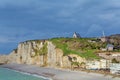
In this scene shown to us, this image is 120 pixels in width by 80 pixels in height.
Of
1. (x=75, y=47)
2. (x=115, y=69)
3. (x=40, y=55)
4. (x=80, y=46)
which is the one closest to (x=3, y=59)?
(x=40, y=55)

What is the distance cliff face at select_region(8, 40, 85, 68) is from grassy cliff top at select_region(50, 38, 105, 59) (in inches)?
47.4

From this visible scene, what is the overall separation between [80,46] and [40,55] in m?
17.1

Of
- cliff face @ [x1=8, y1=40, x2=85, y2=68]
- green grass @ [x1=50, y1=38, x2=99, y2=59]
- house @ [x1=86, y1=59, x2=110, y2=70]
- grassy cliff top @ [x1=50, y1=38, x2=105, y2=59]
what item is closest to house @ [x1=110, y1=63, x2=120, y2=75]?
house @ [x1=86, y1=59, x2=110, y2=70]

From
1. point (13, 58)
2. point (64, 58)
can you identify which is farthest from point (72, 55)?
point (13, 58)

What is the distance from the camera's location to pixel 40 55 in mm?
97188

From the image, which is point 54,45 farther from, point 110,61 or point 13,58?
point 13,58

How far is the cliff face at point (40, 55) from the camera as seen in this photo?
3244 inches

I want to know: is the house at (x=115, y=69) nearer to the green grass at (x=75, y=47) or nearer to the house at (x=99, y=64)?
the house at (x=99, y=64)

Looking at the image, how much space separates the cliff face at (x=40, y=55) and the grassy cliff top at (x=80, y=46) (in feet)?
3.95

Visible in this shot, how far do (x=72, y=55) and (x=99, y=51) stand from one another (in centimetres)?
636

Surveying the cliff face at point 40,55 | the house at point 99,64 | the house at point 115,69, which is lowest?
the house at point 115,69

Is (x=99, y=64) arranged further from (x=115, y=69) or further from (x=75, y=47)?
(x=75, y=47)

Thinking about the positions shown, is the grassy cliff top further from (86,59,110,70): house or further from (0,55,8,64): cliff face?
(0,55,8,64): cliff face

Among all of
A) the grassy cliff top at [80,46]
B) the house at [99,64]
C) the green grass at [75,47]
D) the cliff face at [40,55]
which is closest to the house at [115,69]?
the house at [99,64]
